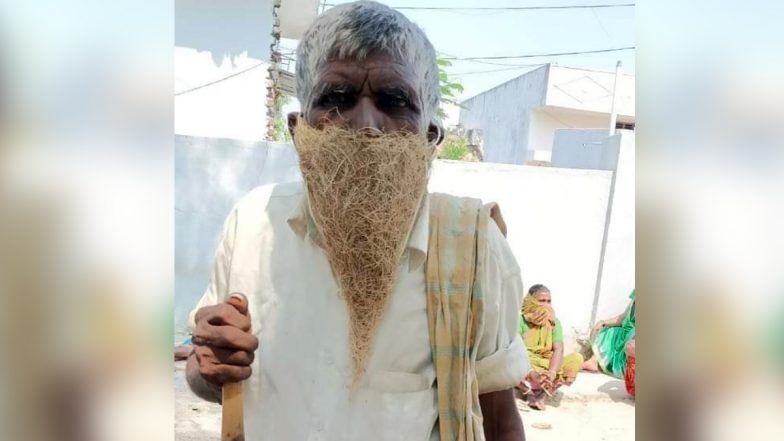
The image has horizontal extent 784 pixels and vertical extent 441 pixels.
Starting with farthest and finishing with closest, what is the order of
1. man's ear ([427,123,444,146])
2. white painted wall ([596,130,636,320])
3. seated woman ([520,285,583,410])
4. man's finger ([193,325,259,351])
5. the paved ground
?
white painted wall ([596,130,636,320])
seated woman ([520,285,583,410])
the paved ground
man's ear ([427,123,444,146])
man's finger ([193,325,259,351])

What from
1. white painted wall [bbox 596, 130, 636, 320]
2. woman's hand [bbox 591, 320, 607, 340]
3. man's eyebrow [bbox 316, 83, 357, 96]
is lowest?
woman's hand [bbox 591, 320, 607, 340]

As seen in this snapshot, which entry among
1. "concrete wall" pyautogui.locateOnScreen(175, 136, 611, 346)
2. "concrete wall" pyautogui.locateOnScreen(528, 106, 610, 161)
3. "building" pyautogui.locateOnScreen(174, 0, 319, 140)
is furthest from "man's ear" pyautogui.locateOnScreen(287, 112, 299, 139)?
"concrete wall" pyautogui.locateOnScreen(528, 106, 610, 161)

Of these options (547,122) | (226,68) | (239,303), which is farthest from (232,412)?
(547,122)

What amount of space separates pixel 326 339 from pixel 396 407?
187mm

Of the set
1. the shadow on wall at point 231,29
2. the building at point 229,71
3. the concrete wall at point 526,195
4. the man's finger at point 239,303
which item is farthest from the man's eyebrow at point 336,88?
the shadow on wall at point 231,29

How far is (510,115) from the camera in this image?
44.5 ft

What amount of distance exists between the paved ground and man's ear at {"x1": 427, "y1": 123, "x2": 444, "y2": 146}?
2.68m

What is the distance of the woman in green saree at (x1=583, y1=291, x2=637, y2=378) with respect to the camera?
518 centimetres

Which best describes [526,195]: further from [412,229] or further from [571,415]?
[412,229]

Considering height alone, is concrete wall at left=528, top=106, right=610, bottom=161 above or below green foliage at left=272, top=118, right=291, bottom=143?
above

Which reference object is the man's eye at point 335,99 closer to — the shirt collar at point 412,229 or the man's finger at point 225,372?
the shirt collar at point 412,229

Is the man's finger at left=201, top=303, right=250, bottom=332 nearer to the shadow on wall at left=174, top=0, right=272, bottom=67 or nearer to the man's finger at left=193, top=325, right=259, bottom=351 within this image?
the man's finger at left=193, top=325, right=259, bottom=351
